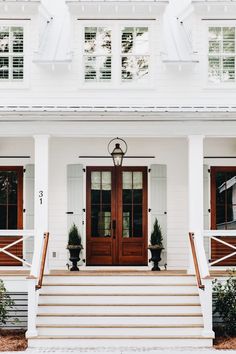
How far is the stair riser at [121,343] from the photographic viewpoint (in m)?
11.6

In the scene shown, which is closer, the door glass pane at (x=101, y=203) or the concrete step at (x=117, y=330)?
the concrete step at (x=117, y=330)

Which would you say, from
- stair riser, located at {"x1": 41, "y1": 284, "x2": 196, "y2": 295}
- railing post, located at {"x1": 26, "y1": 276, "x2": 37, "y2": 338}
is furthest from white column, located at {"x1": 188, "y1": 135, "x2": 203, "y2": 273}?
railing post, located at {"x1": 26, "y1": 276, "x2": 37, "y2": 338}

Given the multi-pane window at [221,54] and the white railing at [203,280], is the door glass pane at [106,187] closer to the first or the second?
the white railing at [203,280]

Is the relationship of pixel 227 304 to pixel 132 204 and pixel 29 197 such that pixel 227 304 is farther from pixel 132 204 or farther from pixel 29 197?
pixel 29 197

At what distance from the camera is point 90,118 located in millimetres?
13484

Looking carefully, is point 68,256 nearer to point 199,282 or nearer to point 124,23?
point 199,282

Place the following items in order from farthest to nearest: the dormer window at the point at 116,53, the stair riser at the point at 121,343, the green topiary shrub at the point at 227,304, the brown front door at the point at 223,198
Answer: the dormer window at the point at 116,53
the brown front door at the point at 223,198
the green topiary shrub at the point at 227,304
the stair riser at the point at 121,343

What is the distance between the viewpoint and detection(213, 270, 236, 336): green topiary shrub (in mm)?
12109

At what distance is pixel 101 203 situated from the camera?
15203 mm

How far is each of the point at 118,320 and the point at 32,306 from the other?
1.61m

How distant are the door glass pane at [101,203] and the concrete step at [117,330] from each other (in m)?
3.61

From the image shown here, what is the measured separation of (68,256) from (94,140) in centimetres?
276

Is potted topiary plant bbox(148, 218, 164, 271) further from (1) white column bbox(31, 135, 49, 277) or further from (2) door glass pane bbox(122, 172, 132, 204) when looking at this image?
(1) white column bbox(31, 135, 49, 277)

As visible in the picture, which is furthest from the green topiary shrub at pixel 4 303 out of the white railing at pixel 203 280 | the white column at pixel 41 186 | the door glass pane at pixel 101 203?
the white railing at pixel 203 280
